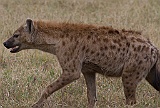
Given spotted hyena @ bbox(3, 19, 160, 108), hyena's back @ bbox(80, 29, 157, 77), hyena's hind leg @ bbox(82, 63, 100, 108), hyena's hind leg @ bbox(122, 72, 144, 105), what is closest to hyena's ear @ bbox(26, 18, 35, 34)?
spotted hyena @ bbox(3, 19, 160, 108)

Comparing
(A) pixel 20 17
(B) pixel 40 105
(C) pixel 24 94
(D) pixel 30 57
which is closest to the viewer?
(B) pixel 40 105

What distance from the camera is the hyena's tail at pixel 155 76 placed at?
6.30 meters

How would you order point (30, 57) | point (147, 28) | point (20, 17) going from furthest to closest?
point (20, 17)
point (147, 28)
point (30, 57)

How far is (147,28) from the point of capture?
10.4 m

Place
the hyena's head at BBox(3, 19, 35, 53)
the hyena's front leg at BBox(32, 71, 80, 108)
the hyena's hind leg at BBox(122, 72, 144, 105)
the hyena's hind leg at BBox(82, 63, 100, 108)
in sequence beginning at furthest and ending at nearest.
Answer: the hyena's head at BBox(3, 19, 35, 53) → the hyena's hind leg at BBox(82, 63, 100, 108) → the hyena's hind leg at BBox(122, 72, 144, 105) → the hyena's front leg at BBox(32, 71, 80, 108)

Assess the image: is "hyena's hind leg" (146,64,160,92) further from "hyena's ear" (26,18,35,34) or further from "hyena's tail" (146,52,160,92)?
"hyena's ear" (26,18,35,34)

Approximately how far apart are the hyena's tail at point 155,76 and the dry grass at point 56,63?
0.55ft

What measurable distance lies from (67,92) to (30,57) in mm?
1747

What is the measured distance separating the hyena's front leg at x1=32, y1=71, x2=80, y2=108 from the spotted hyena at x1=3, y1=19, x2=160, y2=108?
2 centimetres

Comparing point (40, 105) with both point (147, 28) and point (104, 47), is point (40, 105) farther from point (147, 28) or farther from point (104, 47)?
point (147, 28)

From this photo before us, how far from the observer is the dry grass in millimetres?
6316

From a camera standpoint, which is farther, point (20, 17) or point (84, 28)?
point (20, 17)

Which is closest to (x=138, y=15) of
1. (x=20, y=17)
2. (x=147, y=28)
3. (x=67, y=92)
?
(x=147, y=28)

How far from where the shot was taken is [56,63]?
796 cm
